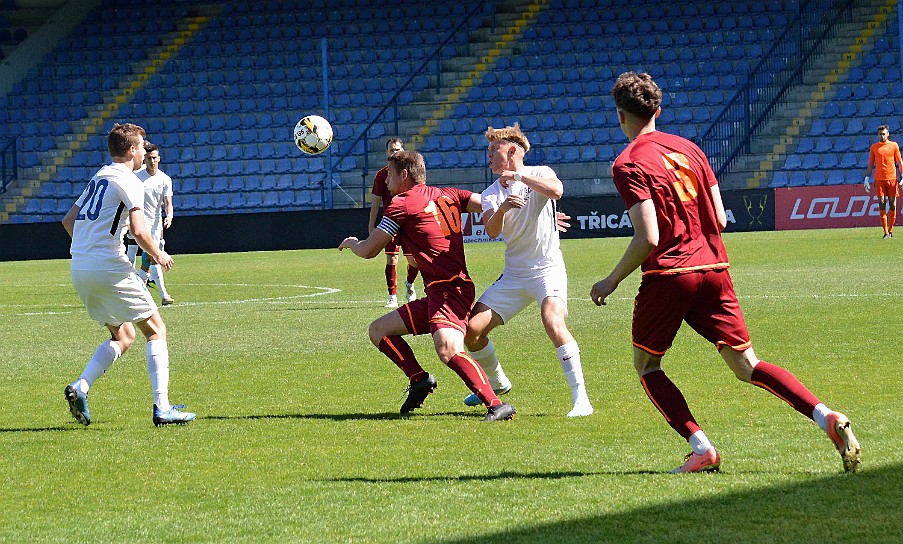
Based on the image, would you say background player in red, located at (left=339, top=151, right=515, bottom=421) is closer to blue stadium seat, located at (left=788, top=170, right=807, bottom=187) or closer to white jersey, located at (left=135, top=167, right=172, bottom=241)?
white jersey, located at (left=135, top=167, right=172, bottom=241)

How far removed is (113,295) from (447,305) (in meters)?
1.96

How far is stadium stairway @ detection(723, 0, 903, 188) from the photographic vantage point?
33.2 metres

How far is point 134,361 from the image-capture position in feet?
36.6

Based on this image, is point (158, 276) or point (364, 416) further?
point (158, 276)

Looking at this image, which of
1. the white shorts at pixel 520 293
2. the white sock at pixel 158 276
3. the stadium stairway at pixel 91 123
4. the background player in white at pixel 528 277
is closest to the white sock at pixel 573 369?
the background player in white at pixel 528 277

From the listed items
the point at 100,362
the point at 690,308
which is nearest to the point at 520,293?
the point at 690,308

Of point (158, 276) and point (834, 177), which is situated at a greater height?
point (158, 276)

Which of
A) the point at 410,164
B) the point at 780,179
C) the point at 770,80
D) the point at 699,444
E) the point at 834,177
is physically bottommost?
the point at 780,179

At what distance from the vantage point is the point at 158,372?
7.81 metres

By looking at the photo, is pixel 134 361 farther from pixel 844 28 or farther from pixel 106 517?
pixel 844 28

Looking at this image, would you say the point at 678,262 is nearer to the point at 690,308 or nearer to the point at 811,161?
the point at 690,308

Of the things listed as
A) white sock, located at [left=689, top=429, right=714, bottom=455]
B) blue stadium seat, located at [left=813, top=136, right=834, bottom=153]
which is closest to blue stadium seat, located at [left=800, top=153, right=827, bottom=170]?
blue stadium seat, located at [left=813, top=136, right=834, bottom=153]

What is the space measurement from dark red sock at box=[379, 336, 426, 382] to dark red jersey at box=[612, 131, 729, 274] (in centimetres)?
259

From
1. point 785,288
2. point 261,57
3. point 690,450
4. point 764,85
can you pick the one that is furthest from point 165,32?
point 690,450
